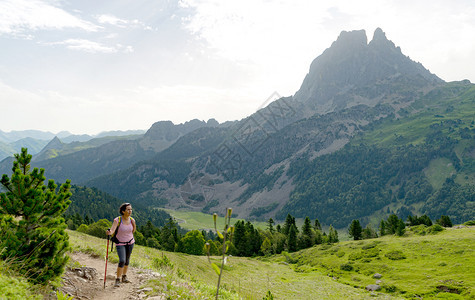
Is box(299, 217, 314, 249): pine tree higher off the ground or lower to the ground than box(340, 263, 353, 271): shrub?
lower

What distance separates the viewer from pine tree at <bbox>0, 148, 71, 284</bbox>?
809 cm

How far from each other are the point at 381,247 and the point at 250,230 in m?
49.7

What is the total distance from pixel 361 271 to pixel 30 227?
51350mm

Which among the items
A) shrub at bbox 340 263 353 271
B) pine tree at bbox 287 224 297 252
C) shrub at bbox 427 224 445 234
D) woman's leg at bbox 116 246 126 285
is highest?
woman's leg at bbox 116 246 126 285

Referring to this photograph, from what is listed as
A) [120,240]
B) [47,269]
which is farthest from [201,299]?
[47,269]

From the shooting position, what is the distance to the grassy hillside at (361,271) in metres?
27.6

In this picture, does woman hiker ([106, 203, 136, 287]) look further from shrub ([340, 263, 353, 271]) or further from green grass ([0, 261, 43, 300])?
shrub ([340, 263, 353, 271])

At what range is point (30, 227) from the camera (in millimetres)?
8555

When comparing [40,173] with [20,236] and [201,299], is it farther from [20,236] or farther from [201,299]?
[201,299]

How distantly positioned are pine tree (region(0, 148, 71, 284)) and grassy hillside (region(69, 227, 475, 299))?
7.03 metres

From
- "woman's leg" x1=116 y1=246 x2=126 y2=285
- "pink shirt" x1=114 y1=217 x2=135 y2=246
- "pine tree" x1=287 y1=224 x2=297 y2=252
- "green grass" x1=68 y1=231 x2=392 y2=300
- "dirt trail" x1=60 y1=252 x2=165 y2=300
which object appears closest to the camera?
"dirt trail" x1=60 y1=252 x2=165 y2=300

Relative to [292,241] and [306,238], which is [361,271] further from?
[292,241]

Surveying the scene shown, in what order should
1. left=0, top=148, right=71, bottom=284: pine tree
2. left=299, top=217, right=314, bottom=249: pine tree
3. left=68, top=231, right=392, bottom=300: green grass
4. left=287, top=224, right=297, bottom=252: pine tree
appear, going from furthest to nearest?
left=299, top=217, right=314, bottom=249: pine tree, left=287, top=224, right=297, bottom=252: pine tree, left=68, top=231, right=392, bottom=300: green grass, left=0, top=148, right=71, bottom=284: pine tree

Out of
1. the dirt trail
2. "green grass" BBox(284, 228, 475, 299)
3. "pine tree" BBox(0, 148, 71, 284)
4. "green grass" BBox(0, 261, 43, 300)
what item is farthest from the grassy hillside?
"green grass" BBox(0, 261, 43, 300)
